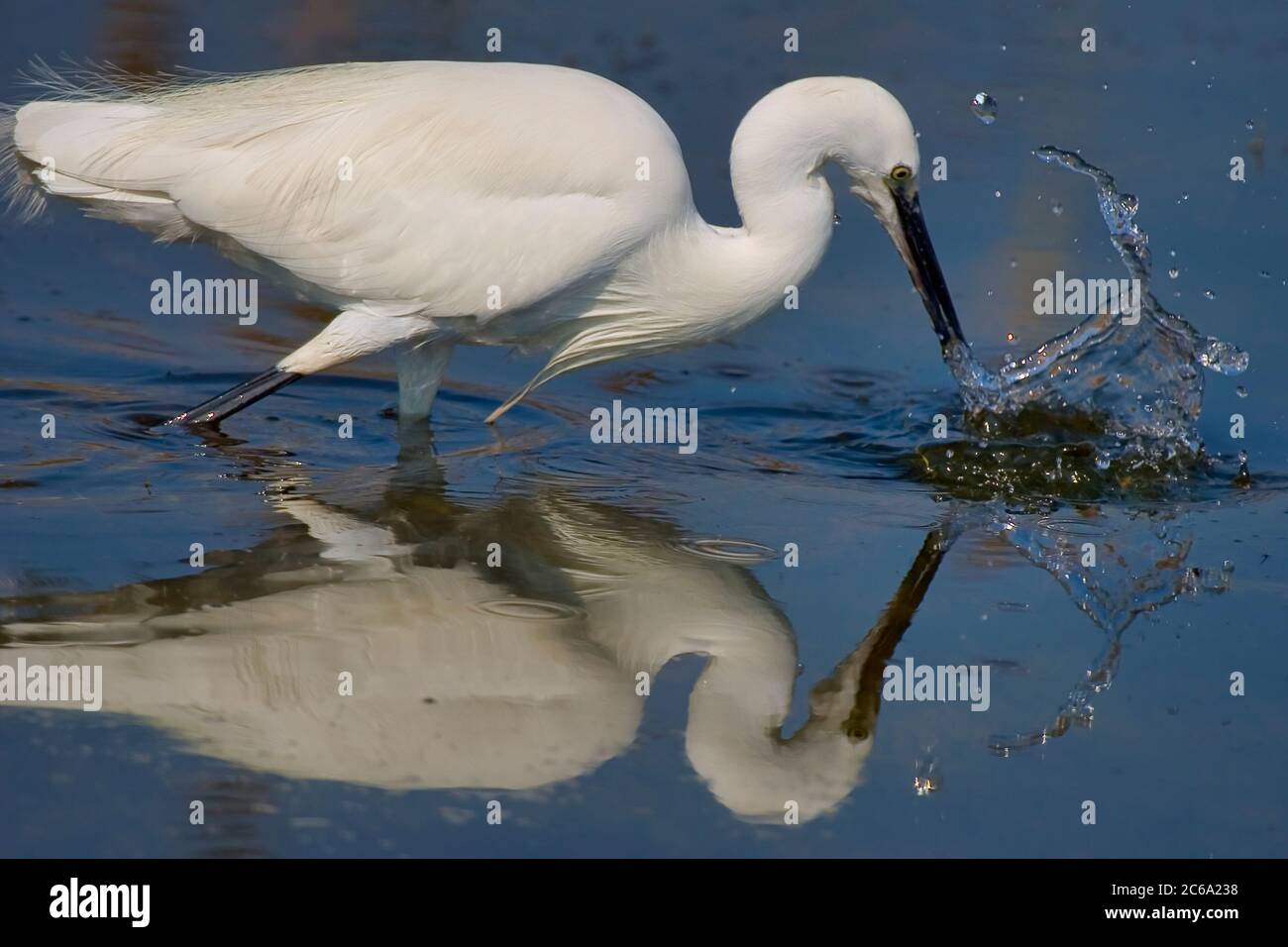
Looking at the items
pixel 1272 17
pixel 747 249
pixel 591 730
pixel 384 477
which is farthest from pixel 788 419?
pixel 1272 17

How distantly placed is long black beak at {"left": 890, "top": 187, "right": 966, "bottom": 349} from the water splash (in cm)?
11

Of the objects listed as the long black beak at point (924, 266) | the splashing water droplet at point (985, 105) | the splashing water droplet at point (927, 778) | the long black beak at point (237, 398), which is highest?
the splashing water droplet at point (985, 105)

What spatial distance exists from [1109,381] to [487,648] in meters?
2.89

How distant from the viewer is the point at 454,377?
22.0 ft

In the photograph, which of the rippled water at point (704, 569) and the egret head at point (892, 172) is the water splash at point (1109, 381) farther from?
the egret head at point (892, 172)

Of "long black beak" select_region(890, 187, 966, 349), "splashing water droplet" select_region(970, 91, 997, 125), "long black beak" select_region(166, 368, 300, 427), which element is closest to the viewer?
"long black beak" select_region(890, 187, 966, 349)

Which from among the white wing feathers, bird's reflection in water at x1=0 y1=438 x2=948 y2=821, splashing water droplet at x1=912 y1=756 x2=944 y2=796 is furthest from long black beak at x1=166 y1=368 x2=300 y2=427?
splashing water droplet at x1=912 y1=756 x2=944 y2=796

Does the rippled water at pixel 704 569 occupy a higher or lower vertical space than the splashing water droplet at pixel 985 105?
lower

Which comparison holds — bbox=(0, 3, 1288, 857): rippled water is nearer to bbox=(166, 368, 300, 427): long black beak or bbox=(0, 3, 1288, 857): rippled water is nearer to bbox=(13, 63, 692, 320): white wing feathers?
bbox=(166, 368, 300, 427): long black beak

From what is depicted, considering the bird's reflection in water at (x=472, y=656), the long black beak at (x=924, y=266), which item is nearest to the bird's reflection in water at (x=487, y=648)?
the bird's reflection in water at (x=472, y=656)

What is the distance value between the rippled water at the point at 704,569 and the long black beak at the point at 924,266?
0.37m

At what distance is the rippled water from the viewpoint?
11.8 ft

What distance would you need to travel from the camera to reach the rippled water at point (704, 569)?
361cm

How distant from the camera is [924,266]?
561cm
